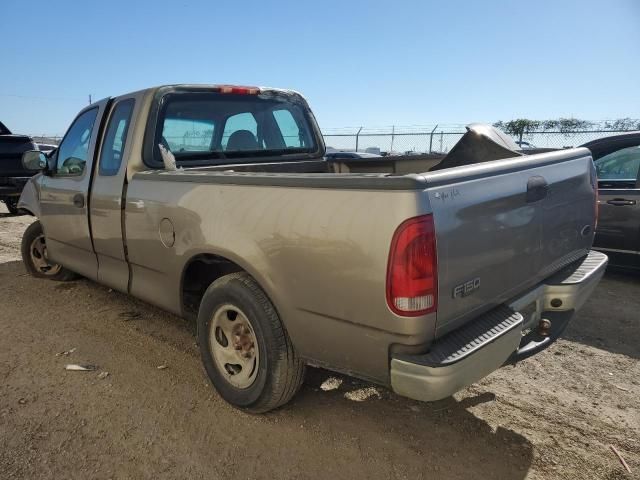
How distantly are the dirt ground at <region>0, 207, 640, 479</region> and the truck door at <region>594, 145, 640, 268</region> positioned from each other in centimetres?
165

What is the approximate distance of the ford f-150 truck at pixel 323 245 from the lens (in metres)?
2.09

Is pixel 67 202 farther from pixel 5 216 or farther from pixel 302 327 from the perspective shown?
pixel 5 216

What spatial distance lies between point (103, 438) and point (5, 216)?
1074 cm

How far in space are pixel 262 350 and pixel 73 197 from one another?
260cm

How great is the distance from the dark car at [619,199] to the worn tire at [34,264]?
19.6 ft

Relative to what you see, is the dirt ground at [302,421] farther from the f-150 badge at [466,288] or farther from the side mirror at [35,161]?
the side mirror at [35,161]

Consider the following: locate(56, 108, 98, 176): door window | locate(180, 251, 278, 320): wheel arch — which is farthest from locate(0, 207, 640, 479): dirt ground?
locate(56, 108, 98, 176): door window

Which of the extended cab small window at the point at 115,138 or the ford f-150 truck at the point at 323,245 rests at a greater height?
the extended cab small window at the point at 115,138

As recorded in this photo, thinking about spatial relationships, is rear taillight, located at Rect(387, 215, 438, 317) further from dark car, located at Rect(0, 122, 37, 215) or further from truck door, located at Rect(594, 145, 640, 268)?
dark car, located at Rect(0, 122, 37, 215)

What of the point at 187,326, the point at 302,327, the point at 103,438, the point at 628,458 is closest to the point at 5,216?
the point at 187,326

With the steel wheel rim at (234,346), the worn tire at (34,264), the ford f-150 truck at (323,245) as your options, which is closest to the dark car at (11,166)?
the worn tire at (34,264)

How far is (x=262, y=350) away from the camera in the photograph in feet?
8.75

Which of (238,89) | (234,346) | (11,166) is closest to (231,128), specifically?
(238,89)

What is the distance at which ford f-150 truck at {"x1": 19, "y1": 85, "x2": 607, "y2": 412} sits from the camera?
2094mm
